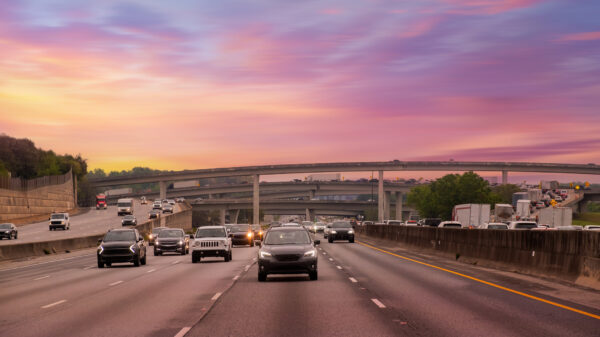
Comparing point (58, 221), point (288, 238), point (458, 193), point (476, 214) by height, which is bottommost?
point (58, 221)

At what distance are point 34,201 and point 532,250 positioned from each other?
280 ft

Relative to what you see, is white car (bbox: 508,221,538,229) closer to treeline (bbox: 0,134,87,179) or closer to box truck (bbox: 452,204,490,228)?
box truck (bbox: 452,204,490,228)

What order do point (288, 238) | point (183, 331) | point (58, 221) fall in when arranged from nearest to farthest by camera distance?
1. point (183, 331)
2. point (288, 238)
3. point (58, 221)

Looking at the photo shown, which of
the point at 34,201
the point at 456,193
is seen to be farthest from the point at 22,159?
the point at 456,193

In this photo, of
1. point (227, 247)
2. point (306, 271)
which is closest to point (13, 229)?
point (227, 247)

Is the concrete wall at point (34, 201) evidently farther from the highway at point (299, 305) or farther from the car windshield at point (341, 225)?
the highway at point (299, 305)

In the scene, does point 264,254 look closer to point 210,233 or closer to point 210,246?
point 210,246

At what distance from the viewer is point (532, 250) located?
973 inches

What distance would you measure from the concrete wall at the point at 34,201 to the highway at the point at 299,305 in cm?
6132

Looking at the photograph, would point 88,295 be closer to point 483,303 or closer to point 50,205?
point 483,303

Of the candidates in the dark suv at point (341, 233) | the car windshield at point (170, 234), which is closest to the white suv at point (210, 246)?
the car windshield at point (170, 234)

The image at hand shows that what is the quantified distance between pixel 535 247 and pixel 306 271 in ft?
24.1

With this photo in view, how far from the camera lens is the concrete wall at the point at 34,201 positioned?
279 feet

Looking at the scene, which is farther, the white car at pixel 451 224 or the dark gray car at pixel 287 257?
the white car at pixel 451 224
